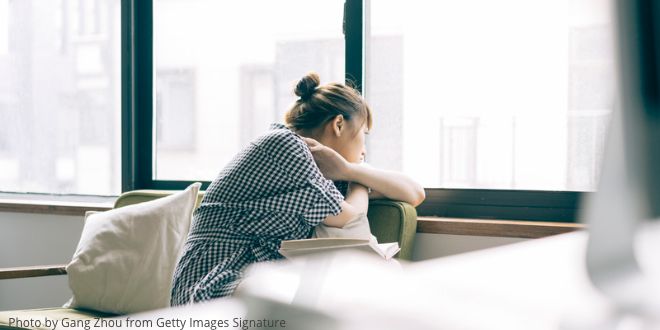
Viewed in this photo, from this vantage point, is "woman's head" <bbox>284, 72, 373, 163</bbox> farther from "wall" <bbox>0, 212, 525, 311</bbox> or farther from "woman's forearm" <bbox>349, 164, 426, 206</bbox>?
"wall" <bbox>0, 212, 525, 311</bbox>

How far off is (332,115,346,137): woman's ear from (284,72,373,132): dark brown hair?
0.03 feet

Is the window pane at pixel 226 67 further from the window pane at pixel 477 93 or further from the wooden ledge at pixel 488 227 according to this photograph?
the wooden ledge at pixel 488 227

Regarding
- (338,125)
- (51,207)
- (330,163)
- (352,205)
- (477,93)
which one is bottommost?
(51,207)

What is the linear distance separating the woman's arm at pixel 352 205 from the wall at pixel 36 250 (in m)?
1.40

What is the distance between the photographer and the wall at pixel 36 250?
282 cm

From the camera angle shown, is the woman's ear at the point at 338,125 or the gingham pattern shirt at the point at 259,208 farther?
the woman's ear at the point at 338,125

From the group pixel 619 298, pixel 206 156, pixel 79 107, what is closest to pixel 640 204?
pixel 619 298

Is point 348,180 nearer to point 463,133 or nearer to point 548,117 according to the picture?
point 463,133

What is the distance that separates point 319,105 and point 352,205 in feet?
1.03

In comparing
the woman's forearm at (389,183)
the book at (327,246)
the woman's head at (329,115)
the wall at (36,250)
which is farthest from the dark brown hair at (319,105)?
the book at (327,246)

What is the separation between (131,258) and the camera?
7.18ft

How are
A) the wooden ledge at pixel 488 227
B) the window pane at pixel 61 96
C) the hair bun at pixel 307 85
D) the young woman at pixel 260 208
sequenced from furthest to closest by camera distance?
the window pane at pixel 61 96 < the hair bun at pixel 307 85 < the wooden ledge at pixel 488 227 < the young woman at pixel 260 208

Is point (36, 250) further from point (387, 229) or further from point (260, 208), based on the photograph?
point (387, 229)

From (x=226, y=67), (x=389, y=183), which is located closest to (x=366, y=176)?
(x=389, y=183)
